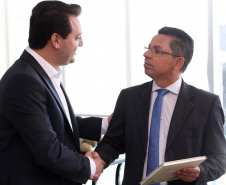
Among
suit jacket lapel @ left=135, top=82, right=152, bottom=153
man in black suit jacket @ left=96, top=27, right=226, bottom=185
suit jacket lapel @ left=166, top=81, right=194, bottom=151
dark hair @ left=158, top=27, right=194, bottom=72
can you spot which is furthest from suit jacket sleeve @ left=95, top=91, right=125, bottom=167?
dark hair @ left=158, top=27, right=194, bottom=72

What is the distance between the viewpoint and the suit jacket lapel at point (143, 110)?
2.06 metres

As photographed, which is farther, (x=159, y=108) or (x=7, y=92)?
(x=159, y=108)

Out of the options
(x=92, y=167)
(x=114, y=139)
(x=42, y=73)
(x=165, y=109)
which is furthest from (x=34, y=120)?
(x=165, y=109)

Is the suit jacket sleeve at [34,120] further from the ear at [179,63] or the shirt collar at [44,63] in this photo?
the ear at [179,63]

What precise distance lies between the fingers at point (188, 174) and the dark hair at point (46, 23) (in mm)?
958

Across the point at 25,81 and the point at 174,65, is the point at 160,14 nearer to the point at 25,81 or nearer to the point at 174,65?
the point at 174,65

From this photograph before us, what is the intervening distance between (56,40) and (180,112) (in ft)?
2.69

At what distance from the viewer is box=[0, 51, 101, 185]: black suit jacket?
5.44 ft

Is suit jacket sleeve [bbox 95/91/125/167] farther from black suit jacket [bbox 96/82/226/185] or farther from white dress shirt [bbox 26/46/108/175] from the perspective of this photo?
white dress shirt [bbox 26/46/108/175]

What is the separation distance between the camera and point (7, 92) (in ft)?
5.45

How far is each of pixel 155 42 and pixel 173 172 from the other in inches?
33.7

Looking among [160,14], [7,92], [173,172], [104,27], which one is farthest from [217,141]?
[104,27]

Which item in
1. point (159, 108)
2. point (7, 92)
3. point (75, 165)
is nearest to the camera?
point (7, 92)

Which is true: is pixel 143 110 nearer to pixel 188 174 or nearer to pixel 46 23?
pixel 188 174
